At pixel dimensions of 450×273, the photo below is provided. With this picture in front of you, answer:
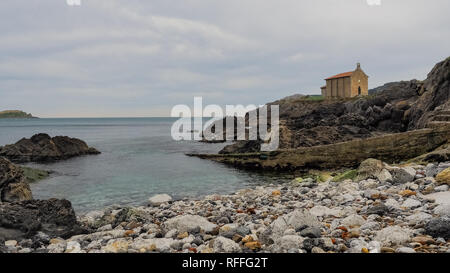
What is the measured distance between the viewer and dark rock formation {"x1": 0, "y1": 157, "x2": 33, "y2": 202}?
11992 mm

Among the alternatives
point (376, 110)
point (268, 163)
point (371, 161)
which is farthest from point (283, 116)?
point (371, 161)

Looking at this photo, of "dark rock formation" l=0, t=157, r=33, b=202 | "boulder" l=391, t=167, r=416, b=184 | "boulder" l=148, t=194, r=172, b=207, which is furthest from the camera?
"boulder" l=148, t=194, r=172, b=207

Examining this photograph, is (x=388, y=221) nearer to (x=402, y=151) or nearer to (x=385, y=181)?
(x=385, y=181)

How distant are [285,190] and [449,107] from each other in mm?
12096

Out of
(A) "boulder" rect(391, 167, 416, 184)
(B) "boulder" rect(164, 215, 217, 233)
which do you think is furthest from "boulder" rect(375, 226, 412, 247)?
(A) "boulder" rect(391, 167, 416, 184)

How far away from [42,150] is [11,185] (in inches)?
989

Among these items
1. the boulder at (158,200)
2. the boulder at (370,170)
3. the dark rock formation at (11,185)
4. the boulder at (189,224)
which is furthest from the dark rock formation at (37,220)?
the boulder at (370,170)

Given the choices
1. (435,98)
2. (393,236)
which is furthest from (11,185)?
(435,98)

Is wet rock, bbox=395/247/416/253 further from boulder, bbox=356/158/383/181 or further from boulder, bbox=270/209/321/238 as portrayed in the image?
boulder, bbox=356/158/383/181

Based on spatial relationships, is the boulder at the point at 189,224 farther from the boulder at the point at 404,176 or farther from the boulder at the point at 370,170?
the boulder at the point at 370,170

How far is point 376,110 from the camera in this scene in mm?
38906

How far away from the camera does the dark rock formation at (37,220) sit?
746 cm

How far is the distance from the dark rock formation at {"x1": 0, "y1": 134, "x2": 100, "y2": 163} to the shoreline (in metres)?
27.8

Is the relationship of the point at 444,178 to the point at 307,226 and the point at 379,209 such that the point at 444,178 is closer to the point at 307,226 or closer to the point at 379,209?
the point at 379,209
